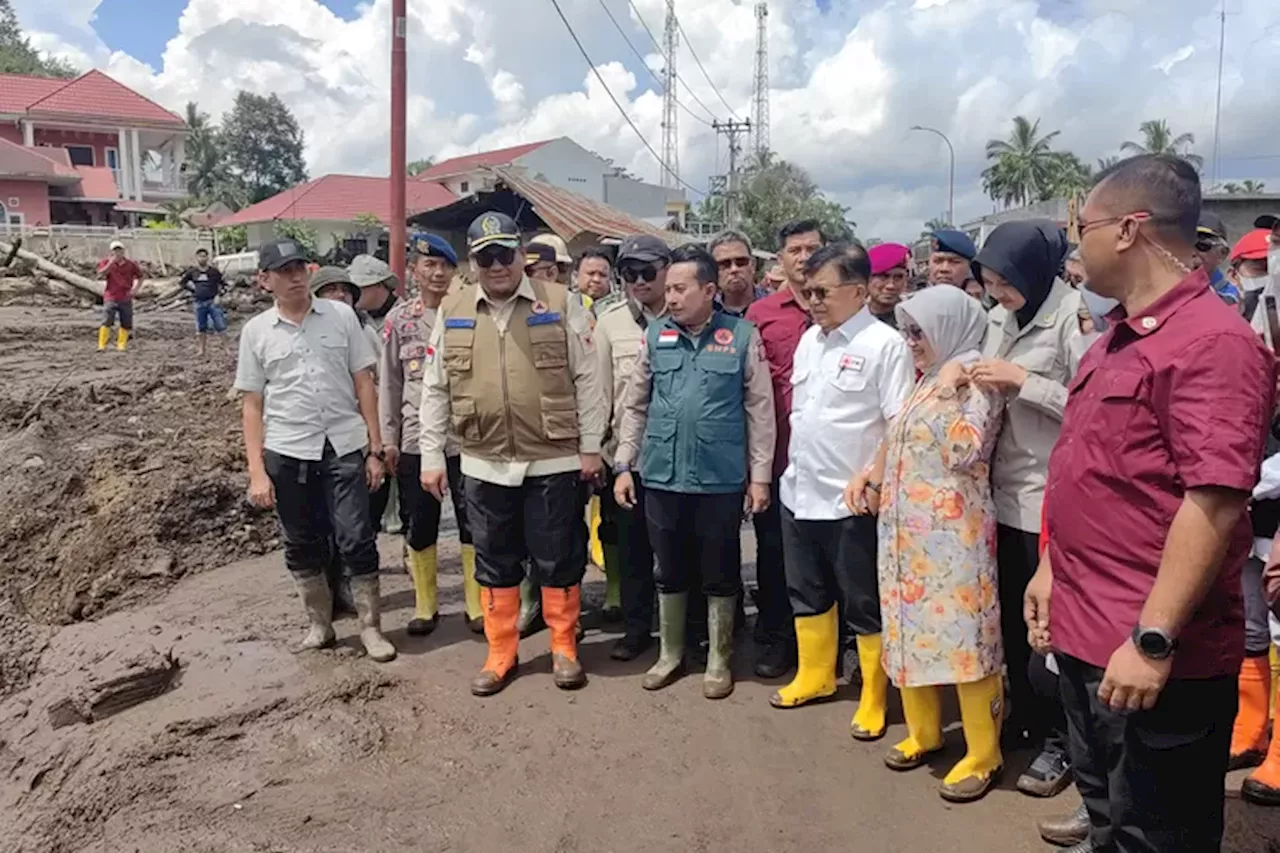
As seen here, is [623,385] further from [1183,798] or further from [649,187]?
[649,187]

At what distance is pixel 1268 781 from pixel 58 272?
24.9 meters

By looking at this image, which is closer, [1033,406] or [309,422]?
[1033,406]

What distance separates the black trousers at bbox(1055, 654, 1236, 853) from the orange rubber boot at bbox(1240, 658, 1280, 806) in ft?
3.94

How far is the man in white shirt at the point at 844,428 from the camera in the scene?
11.6ft

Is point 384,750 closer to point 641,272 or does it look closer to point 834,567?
point 834,567

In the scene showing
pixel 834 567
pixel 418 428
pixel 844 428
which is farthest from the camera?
pixel 418 428

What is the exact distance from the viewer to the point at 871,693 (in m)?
3.71

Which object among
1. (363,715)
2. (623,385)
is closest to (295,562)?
(363,715)

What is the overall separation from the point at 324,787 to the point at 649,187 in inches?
1396

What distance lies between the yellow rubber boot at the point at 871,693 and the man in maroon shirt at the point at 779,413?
61 cm

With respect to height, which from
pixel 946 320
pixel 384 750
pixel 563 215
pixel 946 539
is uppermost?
pixel 563 215

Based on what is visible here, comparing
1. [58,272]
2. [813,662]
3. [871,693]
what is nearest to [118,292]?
[58,272]

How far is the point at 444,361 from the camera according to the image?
165 inches

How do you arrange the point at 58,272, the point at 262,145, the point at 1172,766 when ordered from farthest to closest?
the point at 262,145 → the point at 58,272 → the point at 1172,766
